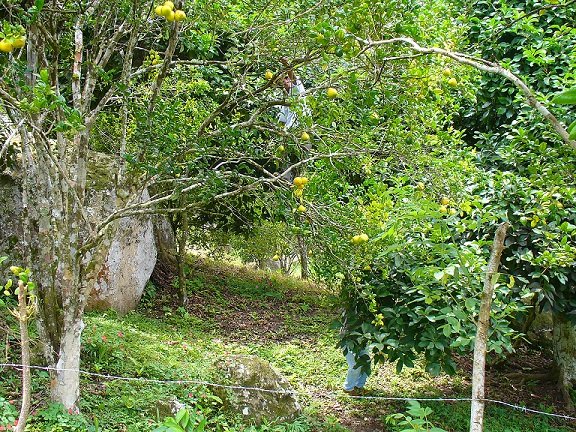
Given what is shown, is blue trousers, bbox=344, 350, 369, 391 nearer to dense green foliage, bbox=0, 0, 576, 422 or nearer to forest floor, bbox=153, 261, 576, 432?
forest floor, bbox=153, 261, 576, 432

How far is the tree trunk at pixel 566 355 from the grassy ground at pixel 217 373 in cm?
22

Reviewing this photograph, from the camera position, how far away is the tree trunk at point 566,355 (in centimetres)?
555

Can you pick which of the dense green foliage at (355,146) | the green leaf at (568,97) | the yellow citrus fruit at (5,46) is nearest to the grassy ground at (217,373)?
the dense green foliage at (355,146)

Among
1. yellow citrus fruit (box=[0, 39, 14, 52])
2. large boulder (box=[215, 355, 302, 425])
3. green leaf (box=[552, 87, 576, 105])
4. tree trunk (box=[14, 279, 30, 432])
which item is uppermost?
yellow citrus fruit (box=[0, 39, 14, 52])

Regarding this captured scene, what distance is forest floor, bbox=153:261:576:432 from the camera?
198 inches

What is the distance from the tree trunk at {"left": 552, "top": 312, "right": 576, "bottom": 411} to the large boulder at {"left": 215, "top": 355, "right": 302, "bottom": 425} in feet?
9.76

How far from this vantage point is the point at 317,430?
4.41 metres

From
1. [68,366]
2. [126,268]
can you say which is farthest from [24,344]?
[126,268]

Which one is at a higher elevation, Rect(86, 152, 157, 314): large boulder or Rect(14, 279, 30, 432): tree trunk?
Rect(86, 152, 157, 314): large boulder

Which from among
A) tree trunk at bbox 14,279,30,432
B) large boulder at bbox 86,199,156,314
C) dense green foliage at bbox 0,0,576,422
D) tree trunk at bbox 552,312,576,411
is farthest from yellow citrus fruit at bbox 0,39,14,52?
tree trunk at bbox 552,312,576,411

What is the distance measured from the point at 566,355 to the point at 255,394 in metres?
3.49

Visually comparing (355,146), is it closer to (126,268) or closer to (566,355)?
(566,355)

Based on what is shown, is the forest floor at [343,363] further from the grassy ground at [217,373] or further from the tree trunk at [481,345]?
the tree trunk at [481,345]

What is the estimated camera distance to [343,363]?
6.26 metres
